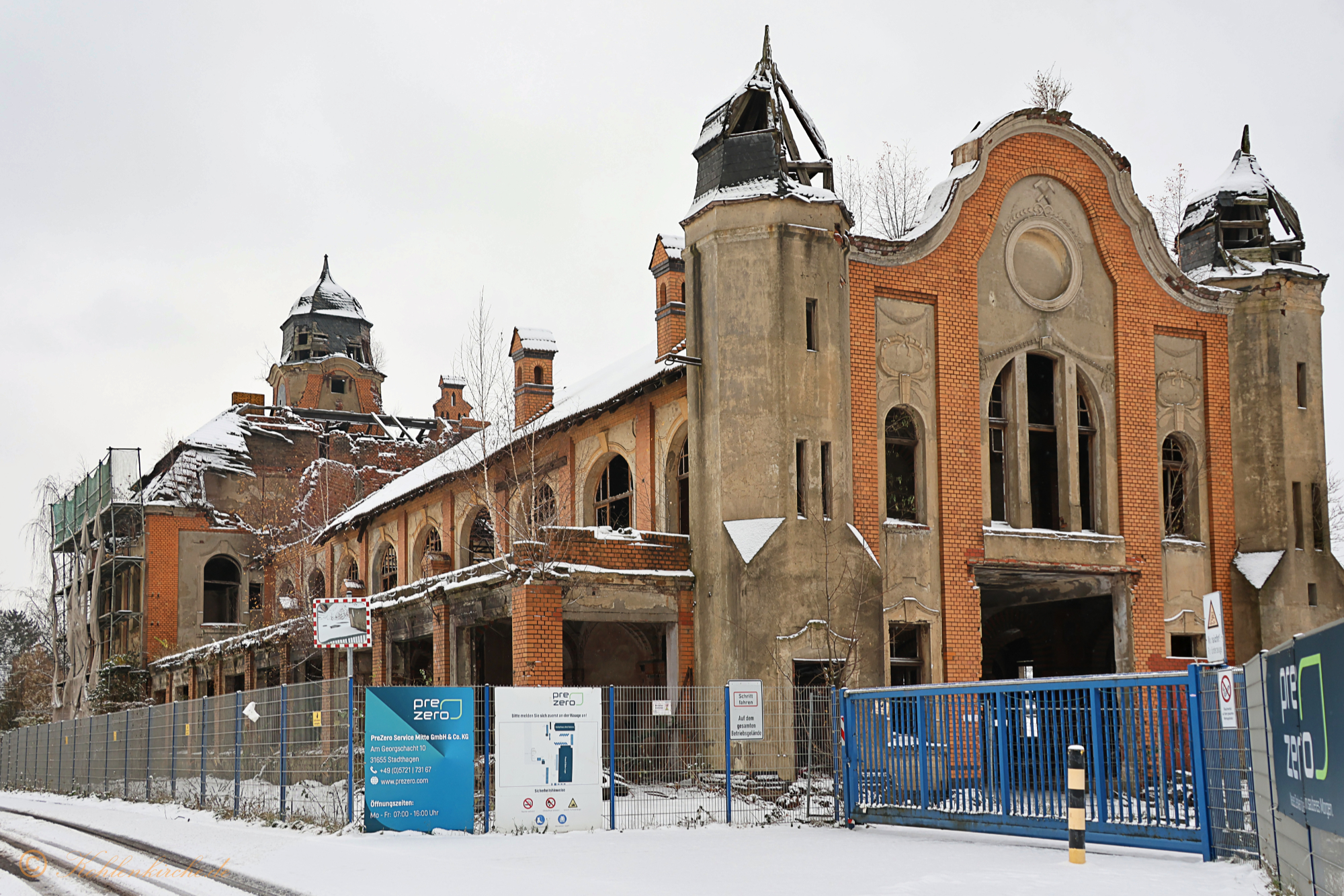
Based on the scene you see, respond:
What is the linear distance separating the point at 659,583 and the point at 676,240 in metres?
13.0

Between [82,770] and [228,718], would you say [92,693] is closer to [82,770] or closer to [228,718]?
[82,770]

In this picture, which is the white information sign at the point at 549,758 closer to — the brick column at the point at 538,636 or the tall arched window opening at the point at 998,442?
the brick column at the point at 538,636

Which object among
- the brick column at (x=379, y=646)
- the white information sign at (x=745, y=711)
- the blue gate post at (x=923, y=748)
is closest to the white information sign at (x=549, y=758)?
the white information sign at (x=745, y=711)

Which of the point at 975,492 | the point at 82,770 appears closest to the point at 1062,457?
the point at 975,492

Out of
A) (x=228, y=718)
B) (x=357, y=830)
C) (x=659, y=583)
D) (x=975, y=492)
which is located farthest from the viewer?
(x=975, y=492)

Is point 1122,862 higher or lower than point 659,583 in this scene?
lower

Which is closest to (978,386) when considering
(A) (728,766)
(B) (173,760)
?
(A) (728,766)

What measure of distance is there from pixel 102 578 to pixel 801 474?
36482 millimetres

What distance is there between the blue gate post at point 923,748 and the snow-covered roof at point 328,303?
5315 centimetres

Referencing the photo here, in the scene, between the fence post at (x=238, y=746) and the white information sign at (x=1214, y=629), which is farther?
the fence post at (x=238, y=746)

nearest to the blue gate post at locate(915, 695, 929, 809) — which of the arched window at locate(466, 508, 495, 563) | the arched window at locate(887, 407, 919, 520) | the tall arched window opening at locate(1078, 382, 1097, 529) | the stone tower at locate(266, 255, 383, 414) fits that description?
the arched window at locate(887, 407, 919, 520)

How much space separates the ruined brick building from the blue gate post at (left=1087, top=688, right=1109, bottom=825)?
7.15m

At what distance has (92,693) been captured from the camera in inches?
1825

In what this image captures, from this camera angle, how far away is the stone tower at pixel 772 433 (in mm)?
22172
